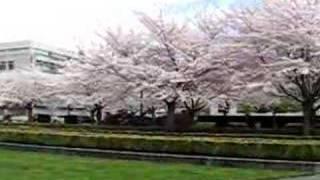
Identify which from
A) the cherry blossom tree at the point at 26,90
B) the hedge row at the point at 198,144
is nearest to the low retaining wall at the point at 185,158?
the hedge row at the point at 198,144

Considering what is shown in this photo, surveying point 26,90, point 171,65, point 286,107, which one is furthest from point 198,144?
point 26,90

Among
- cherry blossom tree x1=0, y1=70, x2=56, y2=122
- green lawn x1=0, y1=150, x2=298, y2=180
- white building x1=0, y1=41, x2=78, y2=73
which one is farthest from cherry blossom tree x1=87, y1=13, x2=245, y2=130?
white building x1=0, y1=41, x2=78, y2=73

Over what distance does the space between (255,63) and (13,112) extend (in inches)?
1442

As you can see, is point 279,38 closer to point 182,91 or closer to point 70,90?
point 182,91

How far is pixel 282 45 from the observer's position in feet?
76.0

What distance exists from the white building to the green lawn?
62858 millimetres

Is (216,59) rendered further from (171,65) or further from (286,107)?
(286,107)

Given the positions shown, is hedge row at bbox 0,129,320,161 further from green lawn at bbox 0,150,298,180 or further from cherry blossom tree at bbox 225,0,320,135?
cherry blossom tree at bbox 225,0,320,135

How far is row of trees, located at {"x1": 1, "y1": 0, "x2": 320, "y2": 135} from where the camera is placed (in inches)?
914

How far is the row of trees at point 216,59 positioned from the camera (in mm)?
23219

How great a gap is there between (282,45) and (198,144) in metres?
7.35

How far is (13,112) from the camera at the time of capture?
56938 mm

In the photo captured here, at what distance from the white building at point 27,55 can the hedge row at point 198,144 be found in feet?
193

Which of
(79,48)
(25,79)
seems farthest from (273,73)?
(25,79)
